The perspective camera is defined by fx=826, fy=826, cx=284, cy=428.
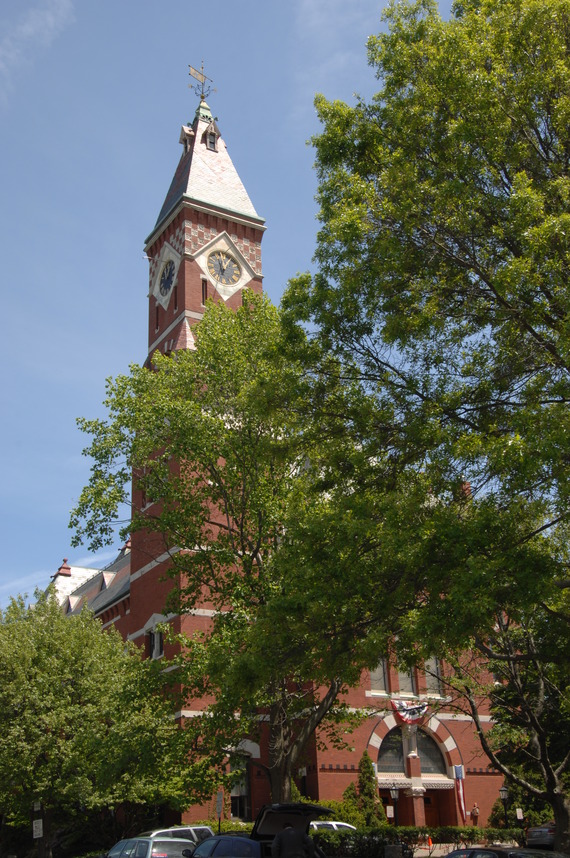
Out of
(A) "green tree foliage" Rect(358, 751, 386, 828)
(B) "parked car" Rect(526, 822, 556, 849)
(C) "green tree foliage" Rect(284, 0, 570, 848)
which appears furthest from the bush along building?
(C) "green tree foliage" Rect(284, 0, 570, 848)

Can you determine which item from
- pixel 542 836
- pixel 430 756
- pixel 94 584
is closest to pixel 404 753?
pixel 430 756

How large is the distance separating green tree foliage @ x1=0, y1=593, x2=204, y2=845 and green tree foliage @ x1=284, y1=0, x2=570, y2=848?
37.8 feet

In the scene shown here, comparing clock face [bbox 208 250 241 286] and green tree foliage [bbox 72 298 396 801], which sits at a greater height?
clock face [bbox 208 250 241 286]

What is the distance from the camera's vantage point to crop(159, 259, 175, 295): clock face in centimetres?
4044

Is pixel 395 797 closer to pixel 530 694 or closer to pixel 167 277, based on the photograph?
pixel 530 694

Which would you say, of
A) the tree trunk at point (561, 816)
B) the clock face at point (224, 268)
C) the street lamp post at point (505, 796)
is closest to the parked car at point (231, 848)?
the tree trunk at point (561, 816)

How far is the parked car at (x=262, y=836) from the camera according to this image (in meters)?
14.2

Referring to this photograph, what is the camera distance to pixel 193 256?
3934 centimetres

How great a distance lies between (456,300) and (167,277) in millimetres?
29437

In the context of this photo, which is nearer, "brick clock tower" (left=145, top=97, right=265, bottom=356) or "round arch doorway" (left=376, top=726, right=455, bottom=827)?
"round arch doorway" (left=376, top=726, right=455, bottom=827)

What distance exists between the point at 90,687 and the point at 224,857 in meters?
16.2

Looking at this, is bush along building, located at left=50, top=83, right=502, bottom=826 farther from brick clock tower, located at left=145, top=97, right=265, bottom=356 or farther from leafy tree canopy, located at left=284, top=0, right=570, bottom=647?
leafy tree canopy, located at left=284, top=0, right=570, bottom=647

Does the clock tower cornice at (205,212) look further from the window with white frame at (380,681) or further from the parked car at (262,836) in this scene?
the parked car at (262,836)

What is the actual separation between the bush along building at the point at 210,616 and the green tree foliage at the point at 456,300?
39.9 feet
